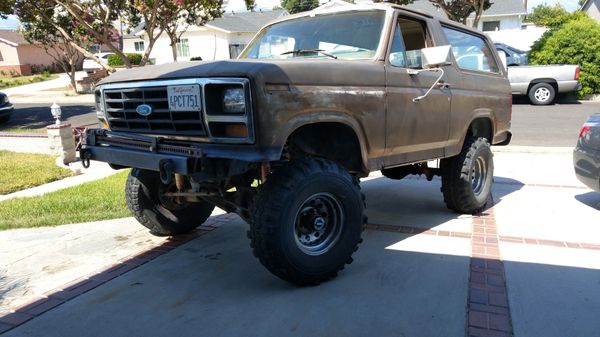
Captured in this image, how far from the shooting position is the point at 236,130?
11.3 ft

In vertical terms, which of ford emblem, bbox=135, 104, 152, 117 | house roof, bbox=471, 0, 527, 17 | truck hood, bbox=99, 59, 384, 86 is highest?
house roof, bbox=471, 0, 527, 17

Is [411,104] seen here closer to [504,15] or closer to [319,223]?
[319,223]

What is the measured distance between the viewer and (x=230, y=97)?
3396 mm

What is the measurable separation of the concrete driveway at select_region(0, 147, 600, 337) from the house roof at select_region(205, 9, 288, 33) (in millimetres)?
38749

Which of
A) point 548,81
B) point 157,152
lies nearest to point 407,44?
point 157,152

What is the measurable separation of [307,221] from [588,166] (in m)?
3.57

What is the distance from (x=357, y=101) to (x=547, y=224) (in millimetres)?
2733

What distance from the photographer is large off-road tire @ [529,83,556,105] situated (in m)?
16.5

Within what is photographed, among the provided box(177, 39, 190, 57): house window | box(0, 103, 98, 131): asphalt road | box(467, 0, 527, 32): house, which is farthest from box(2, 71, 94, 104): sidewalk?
box(467, 0, 527, 32): house

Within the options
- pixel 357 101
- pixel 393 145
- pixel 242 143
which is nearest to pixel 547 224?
pixel 393 145

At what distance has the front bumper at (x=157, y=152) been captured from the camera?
339 centimetres

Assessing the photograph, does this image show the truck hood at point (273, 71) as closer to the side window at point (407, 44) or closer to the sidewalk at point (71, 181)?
the side window at point (407, 44)

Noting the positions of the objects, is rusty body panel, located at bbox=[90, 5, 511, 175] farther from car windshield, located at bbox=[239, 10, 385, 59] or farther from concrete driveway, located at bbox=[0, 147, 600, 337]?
concrete driveway, located at bbox=[0, 147, 600, 337]

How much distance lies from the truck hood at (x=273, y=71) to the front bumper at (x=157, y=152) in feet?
1.47
